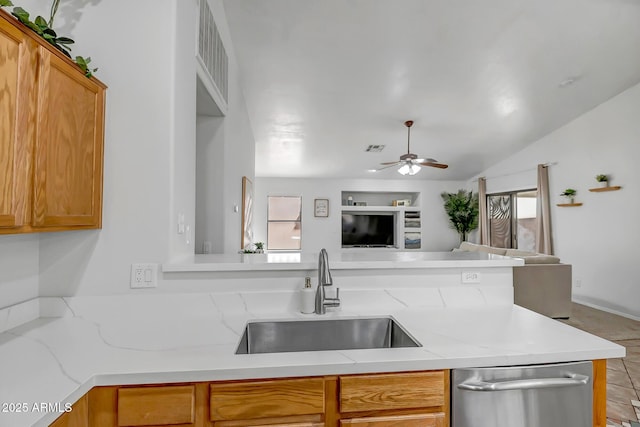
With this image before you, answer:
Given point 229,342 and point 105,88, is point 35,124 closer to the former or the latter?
point 105,88

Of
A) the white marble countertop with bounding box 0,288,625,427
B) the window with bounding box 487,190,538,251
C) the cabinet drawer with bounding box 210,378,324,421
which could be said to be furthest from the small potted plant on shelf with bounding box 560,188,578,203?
the cabinet drawer with bounding box 210,378,324,421

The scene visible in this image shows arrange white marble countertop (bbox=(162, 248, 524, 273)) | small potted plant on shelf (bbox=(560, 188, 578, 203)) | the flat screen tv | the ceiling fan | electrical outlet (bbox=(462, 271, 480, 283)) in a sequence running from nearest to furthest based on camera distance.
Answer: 1. white marble countertop (bbox=(162, 248, 524, 273))
2. electrical outlet (bbox=(462, 271, 480, 283))
3. the ceiling fan
4. small potted plant on shelf (bbox=(560, 188, 578, 203))
5. the flat screen tv

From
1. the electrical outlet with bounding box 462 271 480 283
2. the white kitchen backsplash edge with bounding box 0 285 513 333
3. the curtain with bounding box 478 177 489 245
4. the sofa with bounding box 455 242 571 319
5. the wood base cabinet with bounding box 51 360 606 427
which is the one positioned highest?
the curtain with bounding box 478 177 489 245

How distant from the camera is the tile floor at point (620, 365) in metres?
2.14

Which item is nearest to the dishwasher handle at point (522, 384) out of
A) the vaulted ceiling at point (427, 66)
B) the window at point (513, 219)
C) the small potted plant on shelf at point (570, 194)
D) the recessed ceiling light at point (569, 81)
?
the vaulted ceiling at point (427, 66)

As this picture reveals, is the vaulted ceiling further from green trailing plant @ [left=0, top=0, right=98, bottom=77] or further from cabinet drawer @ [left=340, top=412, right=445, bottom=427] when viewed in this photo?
cabinet drawer @ [left=340, top=412, right=445, bottom=427]

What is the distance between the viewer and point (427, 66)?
145 inches

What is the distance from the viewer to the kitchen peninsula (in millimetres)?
995

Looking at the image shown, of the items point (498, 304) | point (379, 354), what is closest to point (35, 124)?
point (379, 354)

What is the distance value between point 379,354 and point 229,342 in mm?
562

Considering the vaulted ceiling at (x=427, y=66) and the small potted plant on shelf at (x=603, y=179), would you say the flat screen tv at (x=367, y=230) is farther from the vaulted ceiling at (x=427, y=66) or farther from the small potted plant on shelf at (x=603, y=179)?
the small potted plant on shelf at (x=603, y=179)

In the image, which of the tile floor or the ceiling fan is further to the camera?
the ceiling fan

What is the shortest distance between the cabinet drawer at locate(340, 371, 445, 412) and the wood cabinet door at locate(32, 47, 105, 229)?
1.19 metres

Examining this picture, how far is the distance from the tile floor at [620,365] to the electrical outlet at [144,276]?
2795 millimetres
